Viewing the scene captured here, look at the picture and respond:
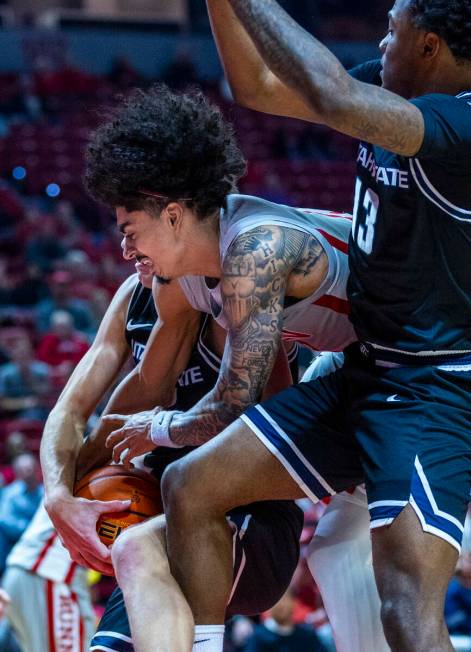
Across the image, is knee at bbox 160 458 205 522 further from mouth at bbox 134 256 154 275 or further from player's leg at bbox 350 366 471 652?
mouth at bbox 134 256 154 275

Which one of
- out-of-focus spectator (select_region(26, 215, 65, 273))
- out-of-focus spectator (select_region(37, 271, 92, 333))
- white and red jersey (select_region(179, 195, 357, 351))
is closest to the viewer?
white and red jersey (select_region(179, 195, 357, 351))

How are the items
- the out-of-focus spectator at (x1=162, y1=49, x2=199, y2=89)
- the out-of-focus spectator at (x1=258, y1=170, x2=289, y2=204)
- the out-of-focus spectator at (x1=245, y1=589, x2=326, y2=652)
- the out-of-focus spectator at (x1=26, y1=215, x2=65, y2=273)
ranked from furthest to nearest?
the out-of-focus spectator at (x1=162, y1=49, x2=199, y2=89)
the out-of-focus spectator at (x1=258, y1=170, x2=289, y2=204)
the out-of-focus spectator at (x1=26, y1=215, x2=65, y2=273)
the out-of-focus spectator at (x1=245, y1=589, x2=326, y2=652)

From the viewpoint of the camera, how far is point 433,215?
3.14 metres

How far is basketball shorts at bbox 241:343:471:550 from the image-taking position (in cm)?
310

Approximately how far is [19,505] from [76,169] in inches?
344

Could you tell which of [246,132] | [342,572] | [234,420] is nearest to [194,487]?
[234,420]

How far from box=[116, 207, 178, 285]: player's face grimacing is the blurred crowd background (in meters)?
4.25

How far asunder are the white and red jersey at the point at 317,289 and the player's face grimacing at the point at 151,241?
172mm

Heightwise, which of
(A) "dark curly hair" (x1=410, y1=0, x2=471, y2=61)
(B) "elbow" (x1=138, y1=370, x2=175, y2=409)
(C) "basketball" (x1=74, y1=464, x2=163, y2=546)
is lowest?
(C) "basketball" (x1=74, y1=464, x2=163, y2=546)

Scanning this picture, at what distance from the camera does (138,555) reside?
344 centimetres

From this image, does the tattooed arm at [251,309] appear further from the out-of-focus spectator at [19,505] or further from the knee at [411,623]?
the out-of-focus spectator at [19,505]

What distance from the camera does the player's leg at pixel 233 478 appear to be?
10.9 ft

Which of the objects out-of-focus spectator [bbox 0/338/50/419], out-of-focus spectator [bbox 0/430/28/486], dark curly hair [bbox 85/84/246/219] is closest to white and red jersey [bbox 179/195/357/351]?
dark curly hair [bbox 85/84/246/219]

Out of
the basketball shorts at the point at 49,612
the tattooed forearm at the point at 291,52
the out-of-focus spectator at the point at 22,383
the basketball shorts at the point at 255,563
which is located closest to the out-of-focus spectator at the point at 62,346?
the out-of-focus spectator at the point at 22,383
